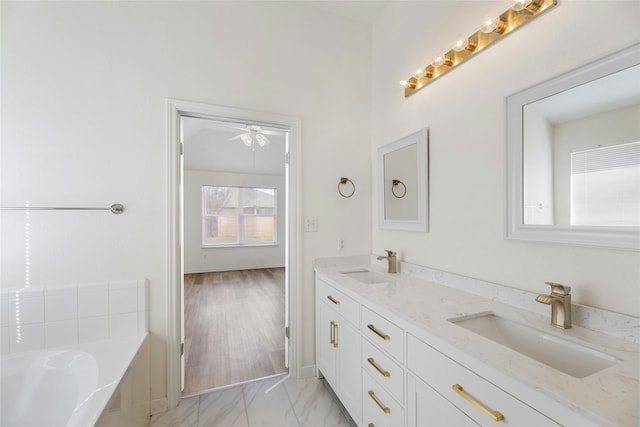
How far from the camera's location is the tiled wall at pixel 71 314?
59.9 inches

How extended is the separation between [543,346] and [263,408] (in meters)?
1.69

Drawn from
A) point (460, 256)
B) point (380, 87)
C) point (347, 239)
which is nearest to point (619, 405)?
point (460, 256)

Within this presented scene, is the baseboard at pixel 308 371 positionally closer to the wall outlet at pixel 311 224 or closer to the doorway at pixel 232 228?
the doorway at pixel 232 228

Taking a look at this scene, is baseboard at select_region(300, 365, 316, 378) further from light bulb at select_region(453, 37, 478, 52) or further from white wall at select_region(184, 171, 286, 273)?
white wall at select_region(184, 171, 286, 273)

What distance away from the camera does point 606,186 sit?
0.96m

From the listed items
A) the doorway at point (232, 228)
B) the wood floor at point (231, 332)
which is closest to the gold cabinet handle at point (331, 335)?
the wood floor at point (231, 332)

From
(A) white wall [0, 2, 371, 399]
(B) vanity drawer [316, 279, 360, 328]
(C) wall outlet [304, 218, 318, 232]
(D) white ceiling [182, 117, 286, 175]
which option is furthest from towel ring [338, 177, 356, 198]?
(D) white ceiling [182, 117, 286, 175]

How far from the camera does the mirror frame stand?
0.91m

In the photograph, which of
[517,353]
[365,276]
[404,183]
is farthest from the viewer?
[365,276]

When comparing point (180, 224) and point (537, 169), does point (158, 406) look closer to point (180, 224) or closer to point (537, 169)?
point (180, 224)

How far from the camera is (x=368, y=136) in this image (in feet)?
7.88

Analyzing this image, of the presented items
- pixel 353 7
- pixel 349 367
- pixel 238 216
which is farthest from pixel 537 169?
pixel 238 216

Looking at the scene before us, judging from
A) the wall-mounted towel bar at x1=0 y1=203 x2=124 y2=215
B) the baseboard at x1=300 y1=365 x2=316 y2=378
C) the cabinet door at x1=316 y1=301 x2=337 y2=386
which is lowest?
the baseboard at x1=300 y1=365 x2=316 y2=378

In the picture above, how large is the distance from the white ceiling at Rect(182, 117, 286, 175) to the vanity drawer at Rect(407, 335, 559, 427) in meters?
4.95
